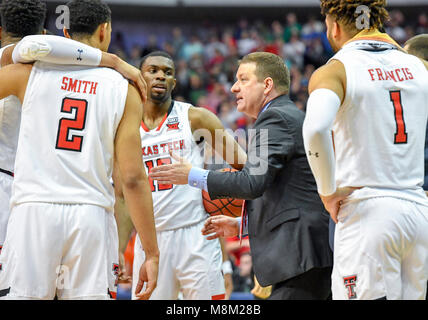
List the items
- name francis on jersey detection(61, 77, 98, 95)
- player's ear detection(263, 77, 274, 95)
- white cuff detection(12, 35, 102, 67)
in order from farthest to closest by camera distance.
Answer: player's ear detection(263, 77, 274, 95) → name francis on jersey detection(61, 77, 98, 95) → white cuff detection(12, 35, 102, 67)

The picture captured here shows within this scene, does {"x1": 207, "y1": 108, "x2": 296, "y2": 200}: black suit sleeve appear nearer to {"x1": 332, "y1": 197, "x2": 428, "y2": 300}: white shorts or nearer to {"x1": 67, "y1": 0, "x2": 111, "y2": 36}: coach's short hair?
{"x1": 332, "y1": 197, "x2": 428, "y2": 300}: white shorts

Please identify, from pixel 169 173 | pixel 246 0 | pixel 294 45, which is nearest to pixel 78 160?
pixel 169 173

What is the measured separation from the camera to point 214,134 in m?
5.83

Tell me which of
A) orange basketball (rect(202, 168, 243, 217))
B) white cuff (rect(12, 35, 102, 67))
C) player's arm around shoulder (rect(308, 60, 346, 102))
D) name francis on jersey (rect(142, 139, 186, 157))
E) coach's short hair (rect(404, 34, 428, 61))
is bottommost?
orange basketball (rect(202, 168, 243, 217))

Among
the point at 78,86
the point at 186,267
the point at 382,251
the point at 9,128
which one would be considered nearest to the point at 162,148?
the point at 186,267

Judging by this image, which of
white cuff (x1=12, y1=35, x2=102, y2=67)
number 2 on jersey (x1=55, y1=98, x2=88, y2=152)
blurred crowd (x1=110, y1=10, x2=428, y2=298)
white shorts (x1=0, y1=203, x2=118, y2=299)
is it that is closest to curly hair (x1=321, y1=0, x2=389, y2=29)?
white cuff (x1=12, y1=35, x2=102, y2=67)

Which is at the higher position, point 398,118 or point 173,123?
point 173,123

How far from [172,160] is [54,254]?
2.53 meters

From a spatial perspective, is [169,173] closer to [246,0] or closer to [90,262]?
[90,262]

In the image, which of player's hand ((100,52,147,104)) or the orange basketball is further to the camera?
the orange basketball

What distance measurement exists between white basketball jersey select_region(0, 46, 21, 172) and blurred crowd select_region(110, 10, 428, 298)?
A: 10393mm

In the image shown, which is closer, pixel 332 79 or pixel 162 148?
pixel 332 79

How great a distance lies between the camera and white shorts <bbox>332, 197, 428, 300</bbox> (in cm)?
309

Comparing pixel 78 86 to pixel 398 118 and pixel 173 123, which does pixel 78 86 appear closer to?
pixel 398 118
